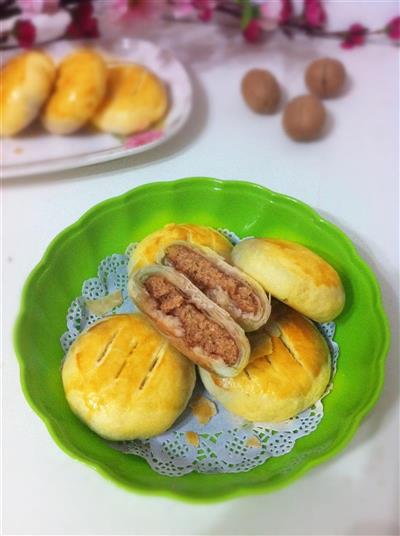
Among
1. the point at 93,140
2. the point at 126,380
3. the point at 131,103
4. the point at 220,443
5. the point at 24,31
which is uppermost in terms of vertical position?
the point at 24,31

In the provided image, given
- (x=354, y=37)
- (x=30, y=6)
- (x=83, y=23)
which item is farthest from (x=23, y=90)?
(x=354, y=37)

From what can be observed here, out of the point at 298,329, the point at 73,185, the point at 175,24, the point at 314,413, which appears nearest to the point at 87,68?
the point at 73,185

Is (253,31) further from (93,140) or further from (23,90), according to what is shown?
(23,90)

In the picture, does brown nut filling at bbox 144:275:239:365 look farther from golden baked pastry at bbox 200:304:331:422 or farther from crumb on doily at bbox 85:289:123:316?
crumb on doily at bbox 85:289:123:316

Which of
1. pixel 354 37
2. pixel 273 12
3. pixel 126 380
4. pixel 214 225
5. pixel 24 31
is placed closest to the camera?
pixel 126 380

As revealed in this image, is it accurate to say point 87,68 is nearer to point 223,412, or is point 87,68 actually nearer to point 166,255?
point 166,255

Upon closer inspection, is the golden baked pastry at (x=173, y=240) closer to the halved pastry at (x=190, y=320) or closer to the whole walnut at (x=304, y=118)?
the halved pastry at (x=190, y=320)
